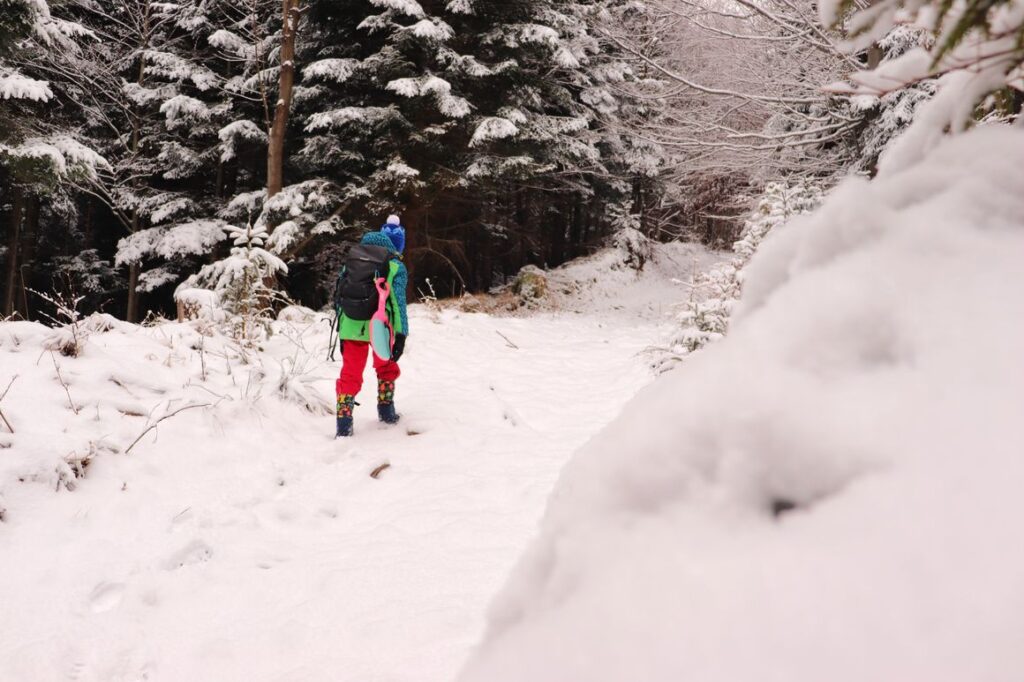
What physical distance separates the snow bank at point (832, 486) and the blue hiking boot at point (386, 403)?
11.9 ft

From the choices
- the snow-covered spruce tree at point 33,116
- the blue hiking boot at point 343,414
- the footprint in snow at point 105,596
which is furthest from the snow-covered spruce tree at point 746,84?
the snow-covered spruce tree at point 33,116

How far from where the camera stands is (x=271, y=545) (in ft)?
8.92

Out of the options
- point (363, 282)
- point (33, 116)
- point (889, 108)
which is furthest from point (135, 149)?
point (889, 108)

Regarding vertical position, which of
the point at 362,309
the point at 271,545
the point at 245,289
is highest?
the point at 362,309

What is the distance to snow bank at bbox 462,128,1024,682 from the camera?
518 millimetres

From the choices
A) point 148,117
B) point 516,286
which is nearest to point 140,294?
point 148,117

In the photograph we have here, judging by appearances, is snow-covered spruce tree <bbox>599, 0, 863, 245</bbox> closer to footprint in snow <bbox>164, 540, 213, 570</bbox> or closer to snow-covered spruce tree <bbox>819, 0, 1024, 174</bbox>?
snow-covered spruce tree <bbox>819, 0, 1024, 174</bbox>

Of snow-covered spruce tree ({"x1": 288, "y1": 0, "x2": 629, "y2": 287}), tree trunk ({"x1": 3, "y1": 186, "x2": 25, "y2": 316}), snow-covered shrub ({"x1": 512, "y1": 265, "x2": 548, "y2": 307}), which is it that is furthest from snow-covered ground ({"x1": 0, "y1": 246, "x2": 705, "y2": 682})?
tree trunk ({"x1": 3, "y1": 186, "x2": 25, "y2": 316})

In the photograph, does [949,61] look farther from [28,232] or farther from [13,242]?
[28,232]

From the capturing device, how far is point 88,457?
115 inches

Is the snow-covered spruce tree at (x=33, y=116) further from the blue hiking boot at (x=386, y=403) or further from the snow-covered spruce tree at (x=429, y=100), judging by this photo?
the blue hiking boot at (x=386, y=403)

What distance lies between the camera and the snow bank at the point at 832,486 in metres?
0.52

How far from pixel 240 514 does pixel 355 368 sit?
152 cm

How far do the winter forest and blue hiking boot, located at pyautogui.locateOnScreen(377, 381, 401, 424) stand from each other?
30 mm
